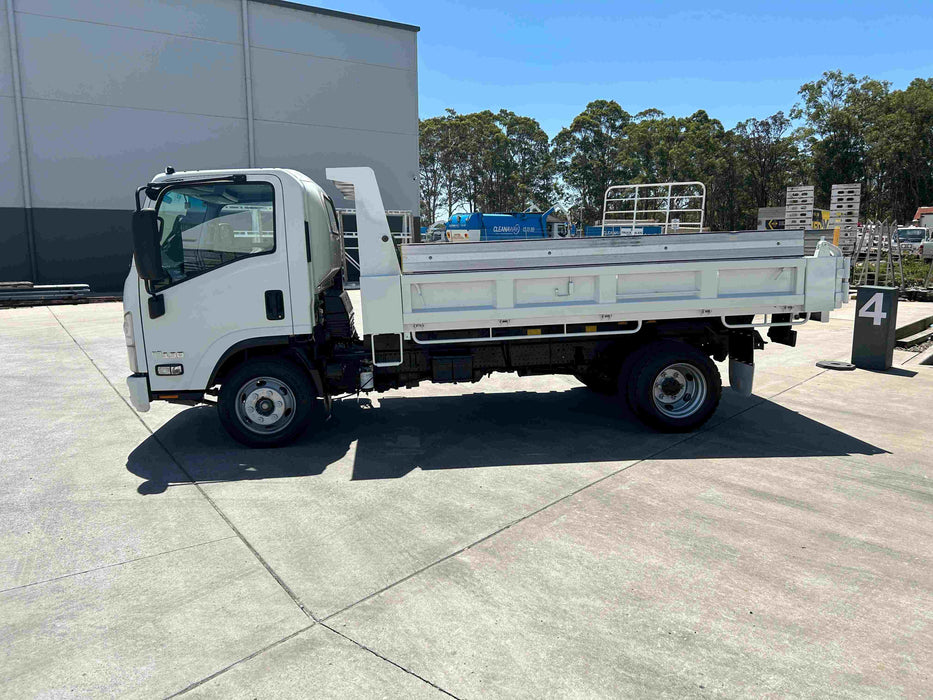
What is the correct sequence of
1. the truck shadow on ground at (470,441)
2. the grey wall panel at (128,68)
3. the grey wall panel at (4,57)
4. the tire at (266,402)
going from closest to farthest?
the truck shadow on ground at (470,441), the tire at (266,402), the grey wall panel at (4,57), the grey wall panel at (128,68)

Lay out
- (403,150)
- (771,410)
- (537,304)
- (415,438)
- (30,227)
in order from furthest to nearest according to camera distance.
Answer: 1. (403,150)
2. (30,227)
3. (771,410)
4. (415,438)
5. (537,304)

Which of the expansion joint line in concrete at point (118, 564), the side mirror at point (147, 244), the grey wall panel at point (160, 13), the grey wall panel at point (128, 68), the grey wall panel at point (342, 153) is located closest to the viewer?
the expansion joint line in concrete at point (118, 564)

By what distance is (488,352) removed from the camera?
6.34m

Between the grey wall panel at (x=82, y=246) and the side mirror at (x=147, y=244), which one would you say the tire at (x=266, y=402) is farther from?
the grey wall panel at (x=82, y=246)

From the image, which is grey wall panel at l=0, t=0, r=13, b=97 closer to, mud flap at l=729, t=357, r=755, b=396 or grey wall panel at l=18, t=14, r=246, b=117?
grey wall panel at l=18, t=14, r=246, b=117

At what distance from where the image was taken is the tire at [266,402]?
5914mm

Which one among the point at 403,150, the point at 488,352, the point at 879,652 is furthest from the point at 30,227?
the point at 879,652

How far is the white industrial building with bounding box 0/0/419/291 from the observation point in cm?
2345

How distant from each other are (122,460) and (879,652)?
593cm

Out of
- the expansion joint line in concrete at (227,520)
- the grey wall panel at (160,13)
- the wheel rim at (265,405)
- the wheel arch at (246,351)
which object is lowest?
the expansion joint line in concrete at (227,520)

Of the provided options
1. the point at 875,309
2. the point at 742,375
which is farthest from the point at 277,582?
the point at 875,309

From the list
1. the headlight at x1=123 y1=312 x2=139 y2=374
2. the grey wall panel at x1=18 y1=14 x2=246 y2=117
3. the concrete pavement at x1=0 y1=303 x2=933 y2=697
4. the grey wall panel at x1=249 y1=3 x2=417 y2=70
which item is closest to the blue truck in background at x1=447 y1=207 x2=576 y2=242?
the grey wall panel at x1=249 y1=3 x2=417 y2=70

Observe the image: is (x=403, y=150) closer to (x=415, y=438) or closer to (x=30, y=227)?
(x=30, y=227)

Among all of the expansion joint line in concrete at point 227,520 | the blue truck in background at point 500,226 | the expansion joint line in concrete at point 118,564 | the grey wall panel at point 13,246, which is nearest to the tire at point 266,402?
the expansion joint line in concrete at point 227,520
